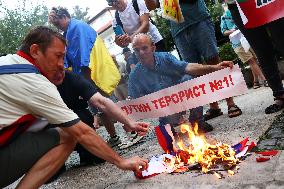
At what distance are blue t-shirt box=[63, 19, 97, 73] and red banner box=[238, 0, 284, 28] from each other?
204 centimetres

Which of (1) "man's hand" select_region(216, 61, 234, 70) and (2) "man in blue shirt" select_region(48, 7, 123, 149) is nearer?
(1) "man's hand" select_region(216, 61, 234, 70)

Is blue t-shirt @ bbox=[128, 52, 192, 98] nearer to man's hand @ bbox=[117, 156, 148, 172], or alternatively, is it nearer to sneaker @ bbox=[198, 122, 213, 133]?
sneaker @ bbox=[198, 122, 213, 133]

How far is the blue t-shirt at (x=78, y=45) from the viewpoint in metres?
4.64

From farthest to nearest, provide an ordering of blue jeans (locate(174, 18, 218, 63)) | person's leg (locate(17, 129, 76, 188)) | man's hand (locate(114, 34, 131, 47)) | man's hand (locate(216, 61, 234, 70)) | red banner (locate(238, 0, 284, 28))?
man's hand (locate(114, 34, 131, 47)) → blue jeans (locate(174, 18, 218, 63)) → man's hand (locate(216, 61, 234, 70)) → red banner (locate(238, 0, 284, 28)) → person's leg (locate(17, 129, 76, 188))

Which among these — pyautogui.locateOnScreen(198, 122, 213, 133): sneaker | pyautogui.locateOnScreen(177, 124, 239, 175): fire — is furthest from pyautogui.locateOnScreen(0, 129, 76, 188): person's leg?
pyautogui.locateOnScreen(198, 122, 213, 133): sneaker

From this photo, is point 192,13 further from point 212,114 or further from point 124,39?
point 212,114

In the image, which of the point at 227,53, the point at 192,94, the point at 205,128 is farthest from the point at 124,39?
the point at 227,53

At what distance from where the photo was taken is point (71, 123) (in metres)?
2.43

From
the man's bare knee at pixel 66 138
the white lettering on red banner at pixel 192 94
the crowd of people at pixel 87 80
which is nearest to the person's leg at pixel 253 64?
the crowd of people at pixel 87 80

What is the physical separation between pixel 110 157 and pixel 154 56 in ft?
6.80

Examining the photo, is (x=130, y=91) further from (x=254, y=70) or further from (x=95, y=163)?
(x=254, y=70)

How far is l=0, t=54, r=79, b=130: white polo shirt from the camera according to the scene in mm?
2354

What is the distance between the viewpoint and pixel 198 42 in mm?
4379

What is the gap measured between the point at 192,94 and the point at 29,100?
241 cm
